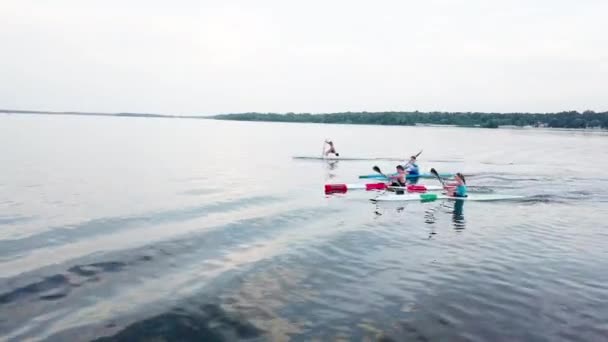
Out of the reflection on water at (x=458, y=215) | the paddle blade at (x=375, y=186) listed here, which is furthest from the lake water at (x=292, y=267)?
the paddle blade at (x=375, y=186)

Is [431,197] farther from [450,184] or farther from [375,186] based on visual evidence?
[375,186]

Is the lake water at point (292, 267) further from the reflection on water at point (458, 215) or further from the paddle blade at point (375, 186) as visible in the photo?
the paddle blade at point (375, 186)

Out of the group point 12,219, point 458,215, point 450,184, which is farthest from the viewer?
point 450,184

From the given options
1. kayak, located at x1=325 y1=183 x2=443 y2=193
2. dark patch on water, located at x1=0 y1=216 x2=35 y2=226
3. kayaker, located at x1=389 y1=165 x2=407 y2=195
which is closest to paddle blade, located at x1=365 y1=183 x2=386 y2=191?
kayak, located at x1=325 y1=183 x2=443 y2=193

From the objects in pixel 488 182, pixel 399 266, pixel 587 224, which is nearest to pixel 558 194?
pixel 488 182

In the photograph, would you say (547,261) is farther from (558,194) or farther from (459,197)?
(558,194)

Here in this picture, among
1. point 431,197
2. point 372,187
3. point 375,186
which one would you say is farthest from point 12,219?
point 431,197

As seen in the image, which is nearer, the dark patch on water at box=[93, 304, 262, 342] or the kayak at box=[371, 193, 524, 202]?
the dark patch on water at box=[93, 304, 262, 342]

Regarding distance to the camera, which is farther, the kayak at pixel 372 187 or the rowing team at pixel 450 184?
the kayak at pixel 372 187

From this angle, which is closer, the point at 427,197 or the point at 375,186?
the point at 427,197

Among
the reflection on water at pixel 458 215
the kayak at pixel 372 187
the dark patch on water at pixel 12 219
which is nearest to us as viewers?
the dark patch on water at pixel 12 219

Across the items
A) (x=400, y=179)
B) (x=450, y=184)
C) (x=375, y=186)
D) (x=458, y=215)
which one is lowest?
(x=458, y=215)

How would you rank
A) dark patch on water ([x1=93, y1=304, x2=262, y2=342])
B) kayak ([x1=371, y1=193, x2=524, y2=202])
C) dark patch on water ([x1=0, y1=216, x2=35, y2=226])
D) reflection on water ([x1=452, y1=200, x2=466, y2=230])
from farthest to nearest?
kayak ([x1=371, y1=193, x2=524, y2=202]) → reflection on water ([x1=452, y1=200, x2=466, y2=230]) → dark patch on water ([x1=0, y1=216, x2=35, y2=226]) → dark patch on water ([x1=93, y1=304, x2=262, y2=342])

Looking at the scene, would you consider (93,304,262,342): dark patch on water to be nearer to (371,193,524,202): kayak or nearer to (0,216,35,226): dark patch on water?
(0,216,35,226): dark patch on water
